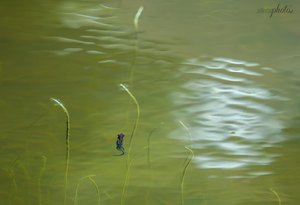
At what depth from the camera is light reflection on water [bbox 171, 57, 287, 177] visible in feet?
3.32

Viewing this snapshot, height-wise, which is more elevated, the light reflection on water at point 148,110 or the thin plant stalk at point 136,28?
the thin plant stalk at point 136,28

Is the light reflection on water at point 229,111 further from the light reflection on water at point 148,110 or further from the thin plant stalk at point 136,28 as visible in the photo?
the thin plant stalk at point 136,28

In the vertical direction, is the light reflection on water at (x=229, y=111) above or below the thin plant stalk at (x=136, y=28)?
below

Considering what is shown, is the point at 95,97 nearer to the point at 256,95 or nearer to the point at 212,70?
the point at 212,70

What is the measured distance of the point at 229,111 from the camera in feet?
3.38

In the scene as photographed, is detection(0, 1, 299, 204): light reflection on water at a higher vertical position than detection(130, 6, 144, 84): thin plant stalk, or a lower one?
lower

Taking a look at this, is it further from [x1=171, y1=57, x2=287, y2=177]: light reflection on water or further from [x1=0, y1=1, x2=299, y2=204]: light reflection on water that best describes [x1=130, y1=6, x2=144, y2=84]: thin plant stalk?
[x1=171, y1=57, x2=287, y2=177]: light reflection on water

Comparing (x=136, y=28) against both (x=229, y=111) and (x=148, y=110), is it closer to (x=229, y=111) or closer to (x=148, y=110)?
(x=148, y=110)

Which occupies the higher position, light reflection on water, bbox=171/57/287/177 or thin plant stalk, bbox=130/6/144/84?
thin plant stalk, bbox=130/6/144/84

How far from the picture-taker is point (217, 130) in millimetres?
1021

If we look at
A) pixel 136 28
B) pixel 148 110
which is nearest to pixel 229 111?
pixel 148 110

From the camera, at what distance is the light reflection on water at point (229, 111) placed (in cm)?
101

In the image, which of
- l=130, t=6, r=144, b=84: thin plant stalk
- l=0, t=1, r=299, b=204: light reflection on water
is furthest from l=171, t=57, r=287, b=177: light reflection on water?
l=130, t=6, r=144, b=84: thin plant stalk

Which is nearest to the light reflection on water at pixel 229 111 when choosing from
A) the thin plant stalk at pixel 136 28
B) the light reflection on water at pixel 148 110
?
the light reflection on water at pixel 148 110
